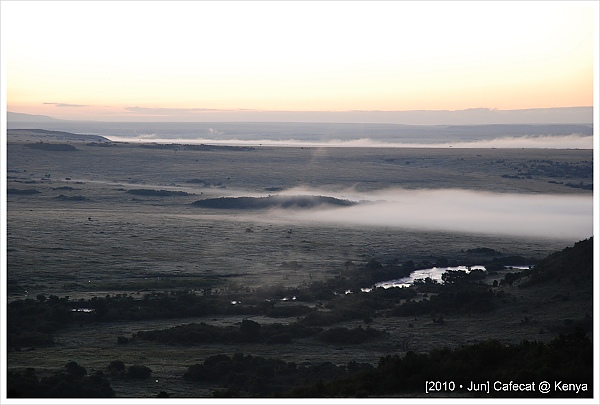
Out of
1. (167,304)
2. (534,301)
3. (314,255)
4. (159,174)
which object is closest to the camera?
(534,301)

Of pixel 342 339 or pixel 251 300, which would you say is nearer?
pixel 342 339

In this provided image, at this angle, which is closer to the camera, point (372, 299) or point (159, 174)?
point (372, 299)

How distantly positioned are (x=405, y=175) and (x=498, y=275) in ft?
252

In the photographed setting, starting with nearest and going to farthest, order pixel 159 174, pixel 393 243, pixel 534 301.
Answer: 1. pixel 534 301
2. pixel 393 243
3. pixel 159 174

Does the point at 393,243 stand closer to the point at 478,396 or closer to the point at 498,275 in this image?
the point at 498,275

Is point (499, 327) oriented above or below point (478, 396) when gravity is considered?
below

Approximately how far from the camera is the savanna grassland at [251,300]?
1065 inches

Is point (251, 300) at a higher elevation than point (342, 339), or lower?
lower

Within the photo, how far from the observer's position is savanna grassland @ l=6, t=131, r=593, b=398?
27.0m

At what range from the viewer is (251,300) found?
43812 millimetres

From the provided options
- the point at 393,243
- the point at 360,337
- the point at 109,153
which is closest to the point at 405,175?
the point at 109,153

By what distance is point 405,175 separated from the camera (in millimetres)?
127375

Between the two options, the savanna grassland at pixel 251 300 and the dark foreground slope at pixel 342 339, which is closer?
the dark foreground slope at pixel 342 339

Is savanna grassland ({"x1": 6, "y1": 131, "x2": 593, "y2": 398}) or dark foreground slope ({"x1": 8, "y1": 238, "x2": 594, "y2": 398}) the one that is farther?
savanna grassland ({"x1": 6, "y1": 131, "x2": 593, "y2": 398})
